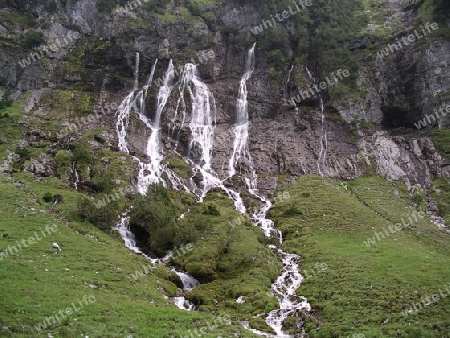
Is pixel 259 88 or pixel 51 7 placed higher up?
pixel 51 7

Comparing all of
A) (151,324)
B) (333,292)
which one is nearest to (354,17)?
(333,292)

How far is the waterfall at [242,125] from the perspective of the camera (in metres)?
73.4

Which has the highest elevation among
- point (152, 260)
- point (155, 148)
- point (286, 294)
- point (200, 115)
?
point (200, 115)

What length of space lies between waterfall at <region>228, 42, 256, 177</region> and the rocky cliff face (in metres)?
Result: 1.20

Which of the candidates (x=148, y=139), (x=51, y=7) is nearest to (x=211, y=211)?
(x=148, y=139)

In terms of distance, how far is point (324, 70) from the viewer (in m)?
86.8

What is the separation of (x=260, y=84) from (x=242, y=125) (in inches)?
471

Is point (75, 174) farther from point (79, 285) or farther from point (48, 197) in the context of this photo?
point (79, 285)

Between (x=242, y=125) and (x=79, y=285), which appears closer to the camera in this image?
(x=79, y=285)

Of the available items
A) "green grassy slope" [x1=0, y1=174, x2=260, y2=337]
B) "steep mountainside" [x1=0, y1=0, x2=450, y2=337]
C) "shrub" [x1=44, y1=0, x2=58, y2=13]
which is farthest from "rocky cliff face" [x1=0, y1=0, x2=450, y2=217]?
"green grassy slope" [x1=0, y1=174, x2=260, y2=337]

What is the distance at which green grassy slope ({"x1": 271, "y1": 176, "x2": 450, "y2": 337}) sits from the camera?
2834cm

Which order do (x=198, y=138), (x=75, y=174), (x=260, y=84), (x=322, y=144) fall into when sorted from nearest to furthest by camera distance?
(x=75, y=174) < (x=198, y=138) < (x=322, y=144) < (x=260, y=84)

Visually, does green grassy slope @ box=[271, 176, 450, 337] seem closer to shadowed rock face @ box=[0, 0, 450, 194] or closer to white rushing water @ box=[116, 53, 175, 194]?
shadowed rock face @ box=[0, 0, 450, 194]

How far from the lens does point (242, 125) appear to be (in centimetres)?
8081
